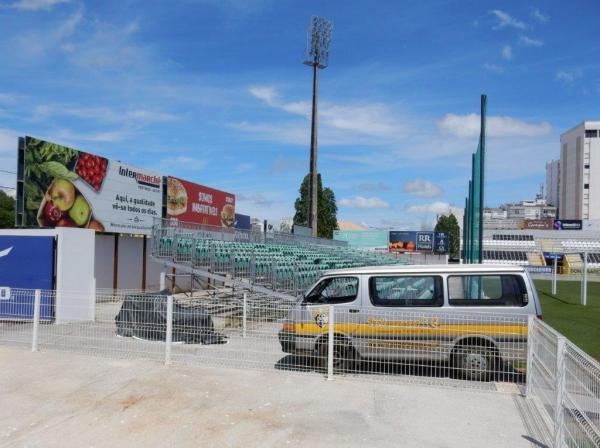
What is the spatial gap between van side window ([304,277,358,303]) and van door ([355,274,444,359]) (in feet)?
0.82

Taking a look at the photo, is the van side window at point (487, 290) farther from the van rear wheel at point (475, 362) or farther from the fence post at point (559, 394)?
the fence post at point (559, 394)

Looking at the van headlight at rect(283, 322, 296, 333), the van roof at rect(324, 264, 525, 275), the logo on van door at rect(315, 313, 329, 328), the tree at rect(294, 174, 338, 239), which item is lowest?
the van headlight at rect(283, 322, 296, 333)

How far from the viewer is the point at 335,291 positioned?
9.69 m

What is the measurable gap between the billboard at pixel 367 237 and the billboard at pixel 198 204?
21499 mm

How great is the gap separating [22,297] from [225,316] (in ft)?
16.1

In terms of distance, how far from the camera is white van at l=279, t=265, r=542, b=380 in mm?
8297

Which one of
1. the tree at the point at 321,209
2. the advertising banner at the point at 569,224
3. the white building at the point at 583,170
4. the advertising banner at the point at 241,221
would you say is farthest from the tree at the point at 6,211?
the white building at the point at 583,170

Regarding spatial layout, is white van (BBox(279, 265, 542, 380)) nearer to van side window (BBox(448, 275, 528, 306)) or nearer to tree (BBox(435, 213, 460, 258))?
van side window (BBox(448, 275, 528, 306))

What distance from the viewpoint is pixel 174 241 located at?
54.6ft

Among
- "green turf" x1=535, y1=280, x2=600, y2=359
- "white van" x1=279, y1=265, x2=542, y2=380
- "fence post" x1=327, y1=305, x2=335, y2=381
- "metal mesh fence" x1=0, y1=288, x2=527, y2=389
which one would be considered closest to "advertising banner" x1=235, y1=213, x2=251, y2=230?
"green turf" x1=535, y1=280, x2=600, y2=359

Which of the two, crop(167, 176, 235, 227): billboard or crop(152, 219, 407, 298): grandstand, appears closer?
crop(152, 219, 407, 298): grandstand

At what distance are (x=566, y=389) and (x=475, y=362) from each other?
2982mm

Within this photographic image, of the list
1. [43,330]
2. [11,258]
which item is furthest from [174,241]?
[43,330]

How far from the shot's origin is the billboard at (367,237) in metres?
52.7
